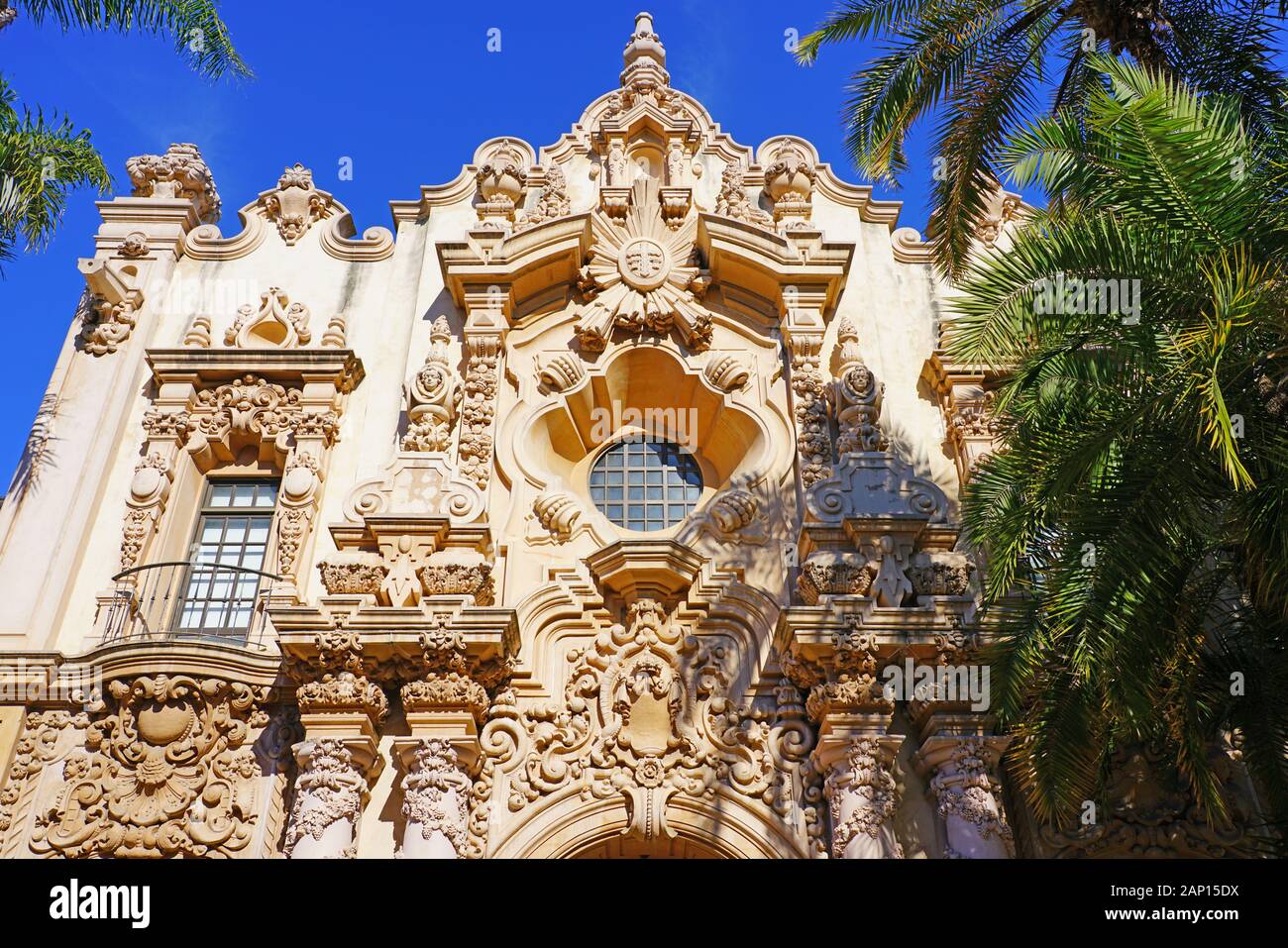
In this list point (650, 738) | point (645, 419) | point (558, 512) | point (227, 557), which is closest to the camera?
point (650, 738)

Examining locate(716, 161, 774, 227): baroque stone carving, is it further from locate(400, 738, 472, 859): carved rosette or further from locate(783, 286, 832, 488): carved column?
locate(400, 738, 472, 859): carved rosette

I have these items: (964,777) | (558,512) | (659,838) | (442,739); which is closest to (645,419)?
(558,512)

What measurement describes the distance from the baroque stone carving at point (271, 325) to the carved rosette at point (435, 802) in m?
6.16

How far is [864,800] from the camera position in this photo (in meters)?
10.8

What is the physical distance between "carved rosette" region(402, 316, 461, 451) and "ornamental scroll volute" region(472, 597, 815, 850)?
3.06 metres

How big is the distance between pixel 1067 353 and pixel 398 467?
7.18m

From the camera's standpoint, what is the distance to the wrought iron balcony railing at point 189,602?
41.3 ft

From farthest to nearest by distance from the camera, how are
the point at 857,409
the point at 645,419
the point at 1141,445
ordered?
the point at 645,419
the point at 857,409
the point at 1141,445

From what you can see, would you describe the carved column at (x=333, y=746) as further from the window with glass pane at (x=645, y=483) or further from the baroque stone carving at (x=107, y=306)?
the baroque stone carving at (x=107, y=306)

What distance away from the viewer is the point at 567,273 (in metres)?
15.3

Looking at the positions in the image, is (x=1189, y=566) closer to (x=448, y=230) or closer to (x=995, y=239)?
(x=995, y=239)

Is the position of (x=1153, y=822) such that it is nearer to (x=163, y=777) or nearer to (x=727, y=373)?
(x=727, y=373)

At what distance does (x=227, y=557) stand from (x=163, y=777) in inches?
120

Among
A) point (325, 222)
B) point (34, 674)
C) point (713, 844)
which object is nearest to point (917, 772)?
point (713, 844)
